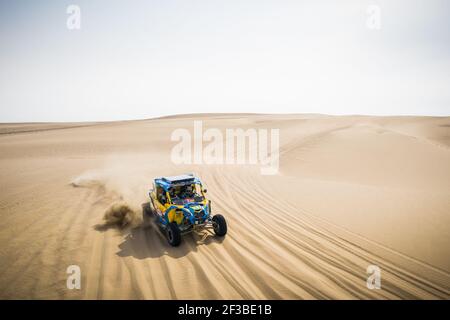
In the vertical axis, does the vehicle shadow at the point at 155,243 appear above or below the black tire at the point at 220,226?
below

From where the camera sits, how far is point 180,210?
8.34m

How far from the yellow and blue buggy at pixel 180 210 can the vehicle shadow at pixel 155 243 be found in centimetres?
22

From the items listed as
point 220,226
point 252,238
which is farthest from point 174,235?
point 252,238

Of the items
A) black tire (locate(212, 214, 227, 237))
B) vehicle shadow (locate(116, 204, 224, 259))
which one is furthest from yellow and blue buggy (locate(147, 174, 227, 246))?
vehicle shadow (locate(116, 204, 224, 259))

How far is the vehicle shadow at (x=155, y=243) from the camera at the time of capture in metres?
7.60

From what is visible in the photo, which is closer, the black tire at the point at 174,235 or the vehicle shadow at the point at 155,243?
the vehicle shadow at the point at 155,243

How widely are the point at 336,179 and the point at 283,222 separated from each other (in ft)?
24.3

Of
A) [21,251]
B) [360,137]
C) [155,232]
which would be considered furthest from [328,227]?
[360,137]

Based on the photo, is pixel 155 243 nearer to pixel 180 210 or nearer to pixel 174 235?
pixel 174 235

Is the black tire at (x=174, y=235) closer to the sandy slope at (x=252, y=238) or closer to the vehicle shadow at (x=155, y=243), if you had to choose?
the vehicle shadow at (x=155, y=243)

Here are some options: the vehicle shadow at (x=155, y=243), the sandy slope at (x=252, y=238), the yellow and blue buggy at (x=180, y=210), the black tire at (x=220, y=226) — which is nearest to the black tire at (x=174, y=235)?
the yellow and blue buggy at (x=180, y=210)

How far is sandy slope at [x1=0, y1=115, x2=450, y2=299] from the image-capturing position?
612 centimetres

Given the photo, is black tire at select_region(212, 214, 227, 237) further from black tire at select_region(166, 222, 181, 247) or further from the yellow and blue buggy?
black tire at select_region(166, 222, 181, 247)

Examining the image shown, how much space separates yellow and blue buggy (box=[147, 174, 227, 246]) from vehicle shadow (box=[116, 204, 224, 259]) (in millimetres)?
220
